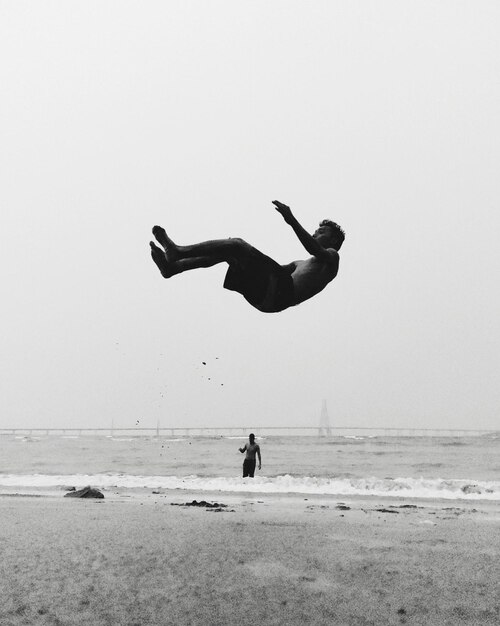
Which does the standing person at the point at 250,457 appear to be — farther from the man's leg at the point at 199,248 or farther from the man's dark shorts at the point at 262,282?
the man's leg at the point at 199,248

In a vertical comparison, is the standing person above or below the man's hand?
below

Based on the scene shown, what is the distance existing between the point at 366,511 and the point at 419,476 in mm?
13276

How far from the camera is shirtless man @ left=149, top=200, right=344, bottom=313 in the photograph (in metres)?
4.39

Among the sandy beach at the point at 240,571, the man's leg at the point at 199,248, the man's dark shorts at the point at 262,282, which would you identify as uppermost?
the man's leg at the point at 199,248

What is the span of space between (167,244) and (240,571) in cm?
394

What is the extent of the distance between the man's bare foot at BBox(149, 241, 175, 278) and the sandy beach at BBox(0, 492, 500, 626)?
2.98m

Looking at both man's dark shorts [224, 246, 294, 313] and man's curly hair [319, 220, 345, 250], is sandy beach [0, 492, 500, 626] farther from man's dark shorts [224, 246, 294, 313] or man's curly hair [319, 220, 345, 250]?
man's curly hair [319, 220, 345, 250]

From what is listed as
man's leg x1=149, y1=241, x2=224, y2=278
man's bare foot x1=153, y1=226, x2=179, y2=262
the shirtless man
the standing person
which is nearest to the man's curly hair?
the shirtless man

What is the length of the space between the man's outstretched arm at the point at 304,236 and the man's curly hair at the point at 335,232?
0.32m

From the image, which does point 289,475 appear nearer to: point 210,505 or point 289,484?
point 289,484

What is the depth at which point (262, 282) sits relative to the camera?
15.4 ft

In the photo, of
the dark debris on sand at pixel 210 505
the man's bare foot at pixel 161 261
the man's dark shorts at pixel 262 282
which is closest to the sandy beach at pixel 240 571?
the dark debris on sand at pixel 210 505

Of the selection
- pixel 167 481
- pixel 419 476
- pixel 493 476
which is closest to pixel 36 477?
pixel 167 481

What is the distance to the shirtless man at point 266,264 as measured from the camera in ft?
14.4
